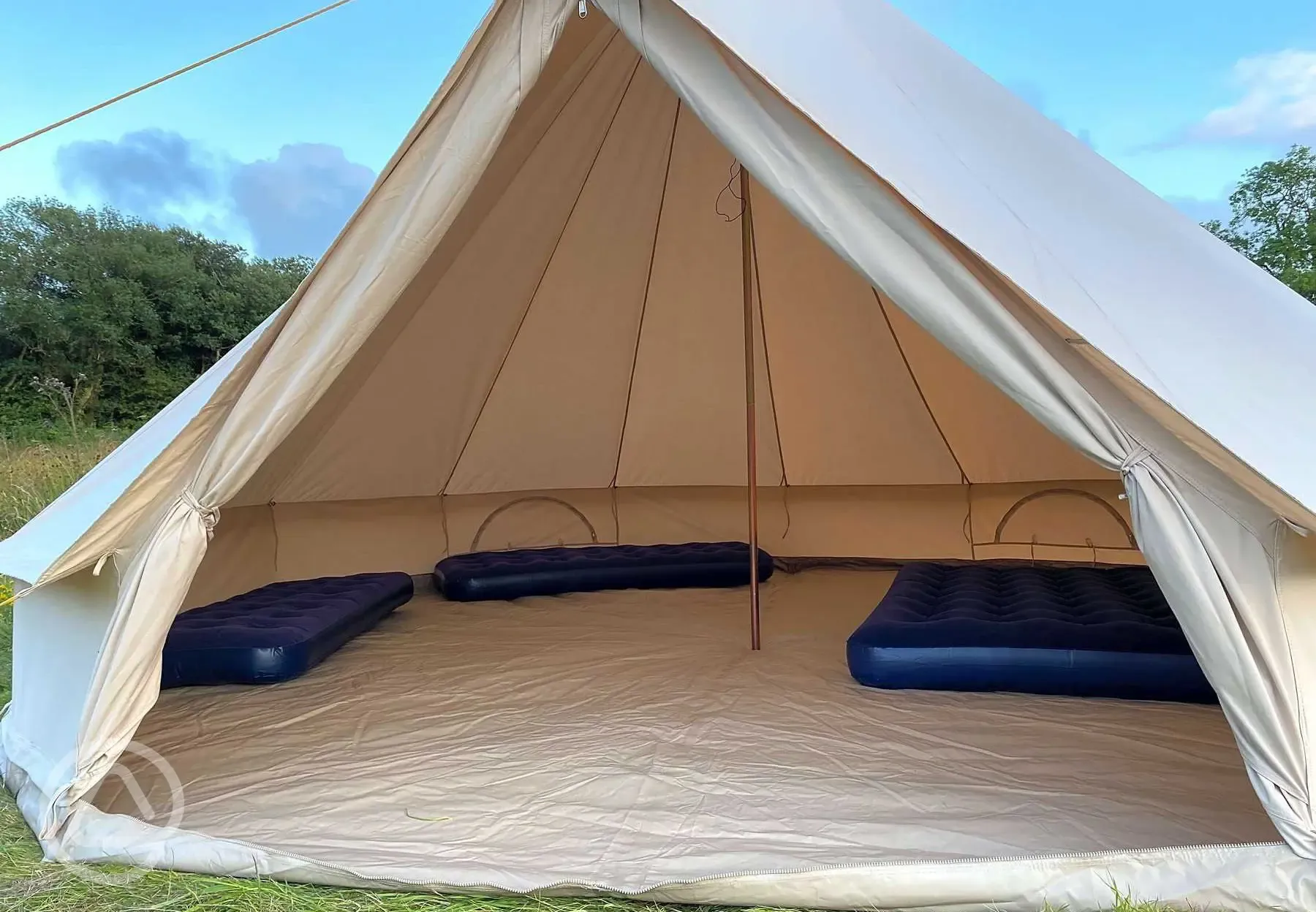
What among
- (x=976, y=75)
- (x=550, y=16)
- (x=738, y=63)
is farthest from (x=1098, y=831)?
(x=976, y=75)

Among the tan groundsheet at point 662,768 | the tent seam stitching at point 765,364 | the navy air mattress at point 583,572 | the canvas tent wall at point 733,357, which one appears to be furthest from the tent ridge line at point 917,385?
the tan groundsheet at point 662,768

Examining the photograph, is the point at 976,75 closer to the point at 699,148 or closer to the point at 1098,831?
the point at 699,148

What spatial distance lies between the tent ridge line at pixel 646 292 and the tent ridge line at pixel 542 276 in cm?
26

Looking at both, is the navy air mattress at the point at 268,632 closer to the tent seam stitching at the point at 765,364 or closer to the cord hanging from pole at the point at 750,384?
the cord hanging from pole at the point at 750,384

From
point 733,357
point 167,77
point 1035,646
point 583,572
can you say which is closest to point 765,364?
point 733,357

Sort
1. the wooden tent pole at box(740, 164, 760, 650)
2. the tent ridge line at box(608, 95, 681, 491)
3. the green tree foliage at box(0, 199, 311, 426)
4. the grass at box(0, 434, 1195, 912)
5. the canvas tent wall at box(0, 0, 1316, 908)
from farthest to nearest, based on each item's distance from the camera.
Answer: the green tree foliage at box(0, 199, 311, 426) < the tent ridge line at box(608, 95, 681, 491) < the wooden tent pole at box(740, 164, 760, 650) < the grass at box(0, 434, 1195, 912) < the canvas tent wall at box(0, 0, 1316, 908)

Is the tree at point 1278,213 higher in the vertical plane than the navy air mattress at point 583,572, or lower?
higher

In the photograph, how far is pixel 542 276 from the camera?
4473 millimetres

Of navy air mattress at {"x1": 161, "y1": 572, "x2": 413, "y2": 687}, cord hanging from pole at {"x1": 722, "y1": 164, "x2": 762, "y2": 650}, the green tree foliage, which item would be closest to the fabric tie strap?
navy air mattress at {"x1": 161, "y1": 572, "x2": 413, "y2": 687}

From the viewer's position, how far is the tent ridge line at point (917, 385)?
14.6 feet

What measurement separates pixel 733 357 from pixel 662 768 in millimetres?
2866

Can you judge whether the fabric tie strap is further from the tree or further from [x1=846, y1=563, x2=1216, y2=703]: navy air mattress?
the tree

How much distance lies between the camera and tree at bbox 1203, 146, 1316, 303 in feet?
47.9

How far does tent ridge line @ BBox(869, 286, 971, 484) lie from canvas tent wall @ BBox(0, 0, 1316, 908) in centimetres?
1
